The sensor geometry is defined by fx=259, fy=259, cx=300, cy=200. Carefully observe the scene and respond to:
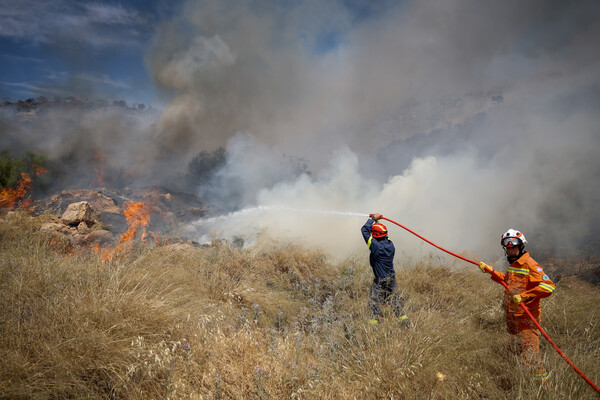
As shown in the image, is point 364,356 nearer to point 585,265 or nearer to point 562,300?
point 562,300

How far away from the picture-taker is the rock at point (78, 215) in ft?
22.2

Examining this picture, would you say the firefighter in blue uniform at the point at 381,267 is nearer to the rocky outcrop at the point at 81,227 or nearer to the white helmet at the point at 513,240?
Answer: the white helmet at the point at 513,240

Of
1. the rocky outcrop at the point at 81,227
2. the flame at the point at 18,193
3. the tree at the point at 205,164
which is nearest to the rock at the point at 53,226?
the rocky outcrop at the point at 81,227

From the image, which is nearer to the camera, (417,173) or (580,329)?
(580,329)

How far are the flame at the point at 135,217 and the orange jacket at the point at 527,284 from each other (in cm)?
819

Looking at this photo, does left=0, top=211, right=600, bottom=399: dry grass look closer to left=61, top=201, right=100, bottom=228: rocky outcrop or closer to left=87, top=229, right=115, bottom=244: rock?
left=87, top=229, right=115, bottom=244: rock

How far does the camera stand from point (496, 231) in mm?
10688

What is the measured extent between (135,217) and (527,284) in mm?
10123

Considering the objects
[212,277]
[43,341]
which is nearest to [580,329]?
[212,277]

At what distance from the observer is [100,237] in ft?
21.6

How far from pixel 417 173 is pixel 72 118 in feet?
63.2

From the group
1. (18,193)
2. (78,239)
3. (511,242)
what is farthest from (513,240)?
(18,193)

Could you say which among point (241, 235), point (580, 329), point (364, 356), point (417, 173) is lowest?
point (580, 329)

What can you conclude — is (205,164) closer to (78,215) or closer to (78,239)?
(78,215)
